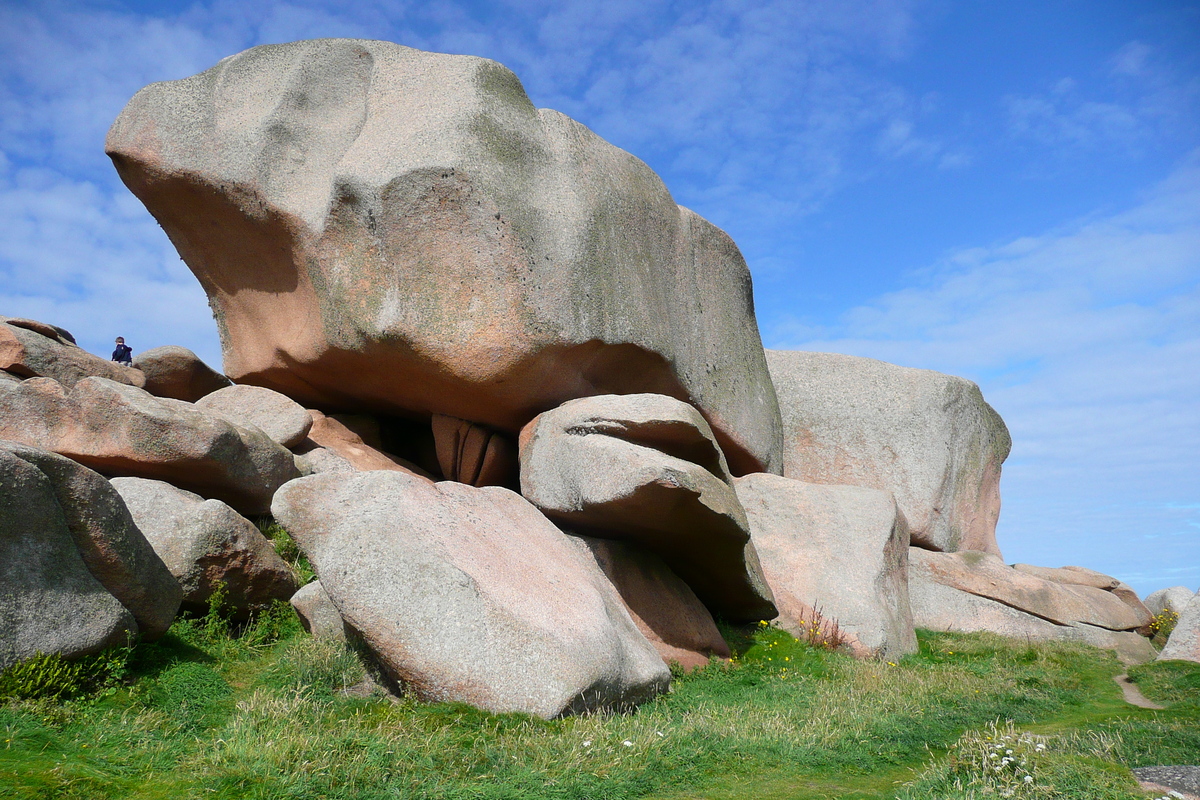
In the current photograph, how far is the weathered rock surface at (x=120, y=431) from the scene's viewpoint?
30.2 feet

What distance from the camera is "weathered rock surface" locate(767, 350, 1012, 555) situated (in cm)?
1783

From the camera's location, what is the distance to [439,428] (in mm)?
12594

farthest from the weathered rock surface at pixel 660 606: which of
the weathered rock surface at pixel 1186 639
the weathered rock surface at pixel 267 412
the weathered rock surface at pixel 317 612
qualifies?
the weathered rock surface at pixel 1186 639

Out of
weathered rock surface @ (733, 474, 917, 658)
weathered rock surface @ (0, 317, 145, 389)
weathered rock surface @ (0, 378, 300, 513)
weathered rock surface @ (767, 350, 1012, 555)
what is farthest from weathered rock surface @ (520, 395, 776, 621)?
weathered rock surface @ (767, 350, 1012, 555)

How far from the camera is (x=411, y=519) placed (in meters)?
7.40

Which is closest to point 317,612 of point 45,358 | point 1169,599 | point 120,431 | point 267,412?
point 120,431

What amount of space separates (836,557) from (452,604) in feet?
24.4

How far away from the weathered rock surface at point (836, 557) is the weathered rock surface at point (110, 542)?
7.67 metres

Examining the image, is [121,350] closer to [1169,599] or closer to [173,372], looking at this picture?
[173,372]

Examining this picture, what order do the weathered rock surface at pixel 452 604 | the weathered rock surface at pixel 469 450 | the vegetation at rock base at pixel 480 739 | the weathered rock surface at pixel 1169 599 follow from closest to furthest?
the vegetation at rock base at pixel 480 739, the weathered rock surface at pixel 452 604, the weathered rock surface at pixel 469 450, the weathered rock surface at pixel 1169 599

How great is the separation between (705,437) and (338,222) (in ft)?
17.3

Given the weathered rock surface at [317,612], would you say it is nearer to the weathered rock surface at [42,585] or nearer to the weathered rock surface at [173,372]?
the weathered rock surface at [42,585]

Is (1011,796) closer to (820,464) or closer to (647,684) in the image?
(647,684)

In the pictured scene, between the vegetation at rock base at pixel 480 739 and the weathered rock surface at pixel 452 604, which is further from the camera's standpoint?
the weathered rock surface at pixel 452 604
